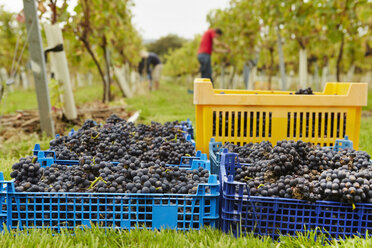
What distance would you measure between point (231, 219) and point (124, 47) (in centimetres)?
1302

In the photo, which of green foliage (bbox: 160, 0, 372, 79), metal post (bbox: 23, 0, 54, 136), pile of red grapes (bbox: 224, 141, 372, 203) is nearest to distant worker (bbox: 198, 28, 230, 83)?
green foliage (bbox: 160, 0, 372, 79)

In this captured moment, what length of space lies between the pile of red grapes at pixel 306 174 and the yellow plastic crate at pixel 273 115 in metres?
0.53

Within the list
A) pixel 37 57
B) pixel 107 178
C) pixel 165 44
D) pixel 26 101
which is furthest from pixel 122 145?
pixel 165 44

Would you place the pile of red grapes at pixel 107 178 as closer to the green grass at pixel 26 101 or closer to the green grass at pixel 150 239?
the green grass at pixel 150 239

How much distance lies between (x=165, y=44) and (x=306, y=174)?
72.1 m

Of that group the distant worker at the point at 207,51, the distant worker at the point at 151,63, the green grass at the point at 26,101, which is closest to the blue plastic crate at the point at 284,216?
the green grass at the point at 26,101

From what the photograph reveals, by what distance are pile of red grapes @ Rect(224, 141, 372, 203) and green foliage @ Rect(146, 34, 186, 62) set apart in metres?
70.3

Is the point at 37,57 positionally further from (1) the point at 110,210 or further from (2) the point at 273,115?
(1) the point at 110,210

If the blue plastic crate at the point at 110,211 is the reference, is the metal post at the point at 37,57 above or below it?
above

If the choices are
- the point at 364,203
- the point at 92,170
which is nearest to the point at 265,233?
the point at 364,203

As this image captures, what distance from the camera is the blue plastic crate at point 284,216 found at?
186 cm

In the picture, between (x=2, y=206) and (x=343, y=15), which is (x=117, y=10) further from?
(x=2, y=206)

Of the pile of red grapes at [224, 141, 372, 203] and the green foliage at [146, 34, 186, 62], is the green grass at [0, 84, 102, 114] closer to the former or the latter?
the pile of red grapes at [224, 141, 372, 203]

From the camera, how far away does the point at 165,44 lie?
7219 centimetres
